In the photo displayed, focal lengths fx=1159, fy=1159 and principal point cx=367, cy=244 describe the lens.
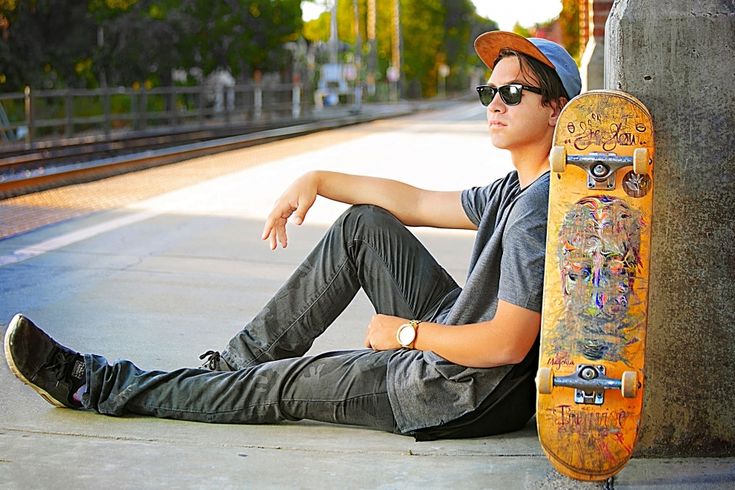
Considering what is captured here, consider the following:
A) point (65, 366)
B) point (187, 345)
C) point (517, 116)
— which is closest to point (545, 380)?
point (517, 116)

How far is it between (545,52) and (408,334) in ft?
3.02

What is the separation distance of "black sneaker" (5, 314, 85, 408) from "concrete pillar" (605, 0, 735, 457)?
71.5 inches

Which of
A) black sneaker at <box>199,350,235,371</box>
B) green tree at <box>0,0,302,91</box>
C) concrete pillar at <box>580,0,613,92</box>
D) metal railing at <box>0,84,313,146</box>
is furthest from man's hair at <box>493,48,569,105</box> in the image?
green tree at <box>0,0,302,91</box>

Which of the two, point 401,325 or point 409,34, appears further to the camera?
point 409,34

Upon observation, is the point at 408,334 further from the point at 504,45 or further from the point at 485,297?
the point at 504,45

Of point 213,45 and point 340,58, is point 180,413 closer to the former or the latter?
point 213,45

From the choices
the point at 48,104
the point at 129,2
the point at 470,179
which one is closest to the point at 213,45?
the point at 129,2

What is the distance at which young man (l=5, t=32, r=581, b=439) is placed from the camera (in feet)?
10.8

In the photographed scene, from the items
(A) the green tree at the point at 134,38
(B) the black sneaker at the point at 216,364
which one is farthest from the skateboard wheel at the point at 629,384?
(A) the green tree at the point at 134,38

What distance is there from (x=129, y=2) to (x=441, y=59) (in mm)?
68465

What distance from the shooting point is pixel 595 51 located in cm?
1169

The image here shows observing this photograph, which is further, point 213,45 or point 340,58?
point 340,58

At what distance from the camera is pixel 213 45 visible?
4197 centimetres

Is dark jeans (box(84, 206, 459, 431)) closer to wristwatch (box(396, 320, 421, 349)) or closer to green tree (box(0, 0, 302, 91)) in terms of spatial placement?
wristwatch (box(396, 320, 421, 349))
